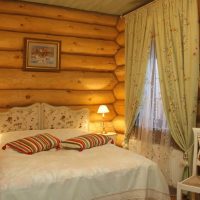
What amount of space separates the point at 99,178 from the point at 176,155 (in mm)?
1527

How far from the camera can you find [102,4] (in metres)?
4.78

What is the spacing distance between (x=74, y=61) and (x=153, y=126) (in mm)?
1856

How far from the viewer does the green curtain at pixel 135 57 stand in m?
4.36

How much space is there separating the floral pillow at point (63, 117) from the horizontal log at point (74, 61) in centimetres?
76

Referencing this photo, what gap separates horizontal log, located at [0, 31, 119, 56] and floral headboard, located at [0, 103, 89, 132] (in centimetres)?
103

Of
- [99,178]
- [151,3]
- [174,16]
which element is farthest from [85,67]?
[99,178]

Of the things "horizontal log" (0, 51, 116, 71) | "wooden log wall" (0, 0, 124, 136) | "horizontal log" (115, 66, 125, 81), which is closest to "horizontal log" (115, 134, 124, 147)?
→ "wooden log wall" (0, 0, 124, 136)

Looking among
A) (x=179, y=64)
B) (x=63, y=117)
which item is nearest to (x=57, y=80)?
(x=63, y=117)

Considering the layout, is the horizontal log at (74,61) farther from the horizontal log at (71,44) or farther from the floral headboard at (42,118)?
the floral headboard at (42,118)

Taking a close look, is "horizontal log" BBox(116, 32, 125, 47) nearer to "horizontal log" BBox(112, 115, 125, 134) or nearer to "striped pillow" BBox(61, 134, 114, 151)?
"horizontal log" BBox(112, 115, 125, 134)

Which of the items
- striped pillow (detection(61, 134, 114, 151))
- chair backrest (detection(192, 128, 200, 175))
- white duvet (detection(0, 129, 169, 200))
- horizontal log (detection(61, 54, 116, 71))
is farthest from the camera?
horizontal log (detection(61, 54, 116, 71))

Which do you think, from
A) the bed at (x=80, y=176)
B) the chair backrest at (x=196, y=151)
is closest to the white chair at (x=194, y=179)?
the chair backrest at (x=196, y=151)

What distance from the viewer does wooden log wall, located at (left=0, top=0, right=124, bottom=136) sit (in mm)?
4523

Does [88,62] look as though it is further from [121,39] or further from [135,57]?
[135,57]
